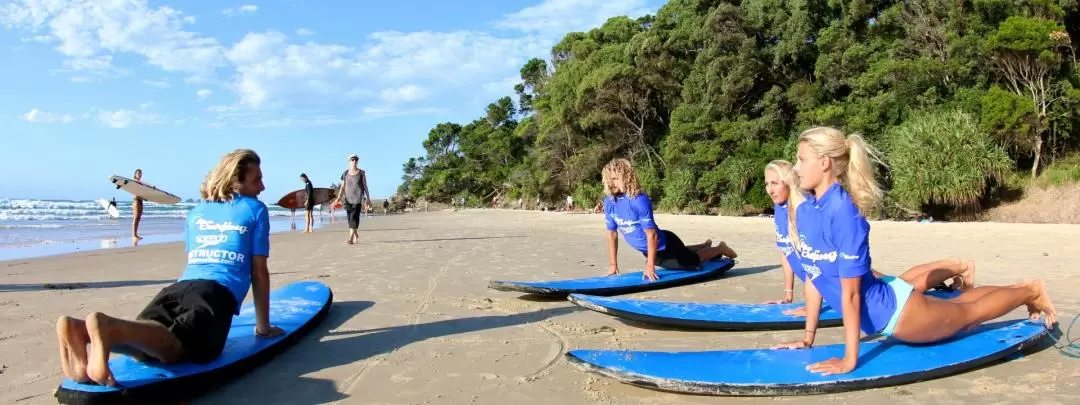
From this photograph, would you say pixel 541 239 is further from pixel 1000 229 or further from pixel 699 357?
pixel 699 357

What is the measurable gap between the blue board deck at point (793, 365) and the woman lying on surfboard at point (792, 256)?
0.38m

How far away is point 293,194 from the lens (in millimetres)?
19078

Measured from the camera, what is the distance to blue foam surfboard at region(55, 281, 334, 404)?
273 cm

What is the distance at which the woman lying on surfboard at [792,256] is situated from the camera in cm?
411

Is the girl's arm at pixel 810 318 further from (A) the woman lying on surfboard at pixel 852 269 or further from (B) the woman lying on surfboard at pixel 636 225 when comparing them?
(B) the woman lying on surfboard at pixel 636 225

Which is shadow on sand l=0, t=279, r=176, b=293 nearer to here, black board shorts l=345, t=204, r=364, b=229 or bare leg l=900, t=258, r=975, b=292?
black board shorts l=345, t=204, r=364, b=229

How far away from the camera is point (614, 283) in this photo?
614 cm

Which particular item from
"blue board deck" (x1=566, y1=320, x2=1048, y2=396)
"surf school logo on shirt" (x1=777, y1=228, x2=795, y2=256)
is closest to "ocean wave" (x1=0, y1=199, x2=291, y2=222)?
"surf school logo on shirt" (x1=777, y1=228, x2=795, y2=256)

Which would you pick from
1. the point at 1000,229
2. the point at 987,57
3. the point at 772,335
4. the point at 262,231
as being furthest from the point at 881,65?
the point at 262,231

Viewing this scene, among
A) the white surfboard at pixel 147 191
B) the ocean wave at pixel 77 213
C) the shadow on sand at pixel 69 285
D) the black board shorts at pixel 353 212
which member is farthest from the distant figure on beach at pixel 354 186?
the ocean wave at pixel 77 213

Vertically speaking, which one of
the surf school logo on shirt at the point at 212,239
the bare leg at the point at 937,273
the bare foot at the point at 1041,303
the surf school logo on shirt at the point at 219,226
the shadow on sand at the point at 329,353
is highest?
the surf school logo on shirt at the point at 219,226

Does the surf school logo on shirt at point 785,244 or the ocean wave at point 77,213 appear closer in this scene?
the surf school logo on shirt at point 785,244

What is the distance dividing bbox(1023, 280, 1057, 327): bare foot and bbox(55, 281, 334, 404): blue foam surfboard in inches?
180

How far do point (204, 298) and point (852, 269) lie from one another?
3275 millimetres
